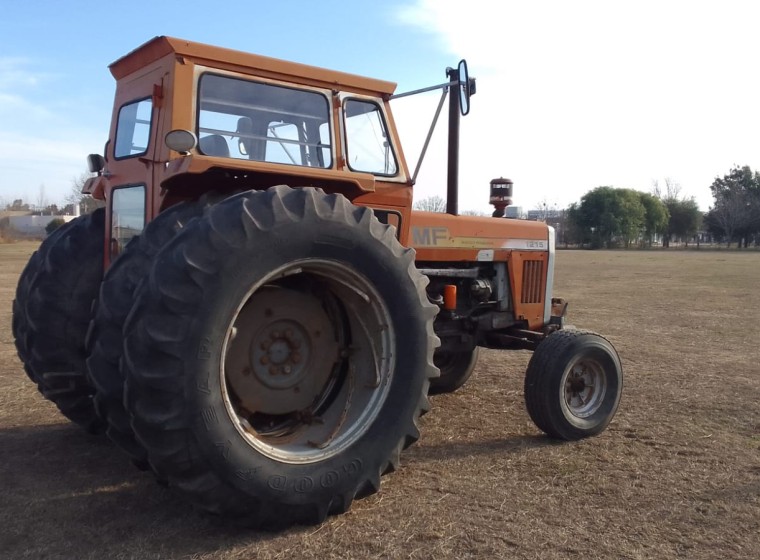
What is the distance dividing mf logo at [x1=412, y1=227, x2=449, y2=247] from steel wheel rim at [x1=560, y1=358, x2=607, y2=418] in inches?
56.9

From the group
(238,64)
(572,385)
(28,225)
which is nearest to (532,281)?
(572,385)

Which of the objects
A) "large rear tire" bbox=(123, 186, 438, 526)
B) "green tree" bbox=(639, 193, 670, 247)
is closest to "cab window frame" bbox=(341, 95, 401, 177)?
"large rear tire" bbox=(123, 186, 438, 526)

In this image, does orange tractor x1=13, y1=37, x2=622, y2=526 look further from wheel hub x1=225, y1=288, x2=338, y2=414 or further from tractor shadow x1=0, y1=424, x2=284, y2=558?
tractor shadow x1=0, y1=424, x2=284, y2=558

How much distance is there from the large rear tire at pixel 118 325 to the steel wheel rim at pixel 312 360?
0.55 m

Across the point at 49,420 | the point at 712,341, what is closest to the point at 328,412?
the point at 49,420

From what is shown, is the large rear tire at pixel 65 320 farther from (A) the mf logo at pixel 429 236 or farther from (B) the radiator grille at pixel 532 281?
(B) the radiator grille at pixel 532 281

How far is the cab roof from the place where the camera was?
13.2ft

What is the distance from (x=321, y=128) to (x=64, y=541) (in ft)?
9.34

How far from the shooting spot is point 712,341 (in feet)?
32.4

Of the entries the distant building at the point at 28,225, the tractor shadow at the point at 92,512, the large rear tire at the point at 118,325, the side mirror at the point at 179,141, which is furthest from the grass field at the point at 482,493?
the distant building at the point at 28,225

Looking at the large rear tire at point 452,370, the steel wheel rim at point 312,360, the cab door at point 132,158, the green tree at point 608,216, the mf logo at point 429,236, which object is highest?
the green tree at point 608,216

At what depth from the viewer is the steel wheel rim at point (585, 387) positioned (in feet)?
17.8

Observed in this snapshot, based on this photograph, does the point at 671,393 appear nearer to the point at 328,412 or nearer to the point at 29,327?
the point at 328,412

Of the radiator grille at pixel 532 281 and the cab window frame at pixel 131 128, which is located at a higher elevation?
the cab window frame at pixel 131 128
